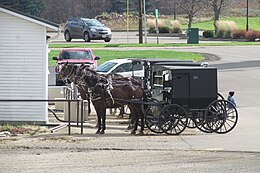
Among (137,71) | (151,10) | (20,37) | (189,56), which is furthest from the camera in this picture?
(151,10)

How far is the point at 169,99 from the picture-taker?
18.8 metres

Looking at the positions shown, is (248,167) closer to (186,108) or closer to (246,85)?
(186,108)

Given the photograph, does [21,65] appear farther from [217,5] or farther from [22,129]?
[217,5]

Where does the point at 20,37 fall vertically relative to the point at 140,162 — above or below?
above

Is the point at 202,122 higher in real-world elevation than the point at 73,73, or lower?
lower

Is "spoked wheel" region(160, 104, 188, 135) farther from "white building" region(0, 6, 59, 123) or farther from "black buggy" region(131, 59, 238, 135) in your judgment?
"white building" region(0, 6, 59, 123)

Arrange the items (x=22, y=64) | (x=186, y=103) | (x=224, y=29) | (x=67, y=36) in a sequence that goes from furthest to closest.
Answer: (x=224, y=29) → (x=67, y=36) → (x=22, y=64) → (x=186, y=103)

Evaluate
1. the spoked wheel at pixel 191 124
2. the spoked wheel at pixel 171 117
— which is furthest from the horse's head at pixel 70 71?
the spoked wheel at pixel 191 124

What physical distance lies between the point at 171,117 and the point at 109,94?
6.18 ft

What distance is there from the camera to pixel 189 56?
42.5 m

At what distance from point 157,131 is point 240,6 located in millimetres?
82654

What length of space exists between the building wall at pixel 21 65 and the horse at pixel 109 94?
2.33 metres

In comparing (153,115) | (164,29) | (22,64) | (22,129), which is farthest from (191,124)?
(164,29)

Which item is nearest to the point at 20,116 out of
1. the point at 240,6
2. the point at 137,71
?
the point at 137,71
